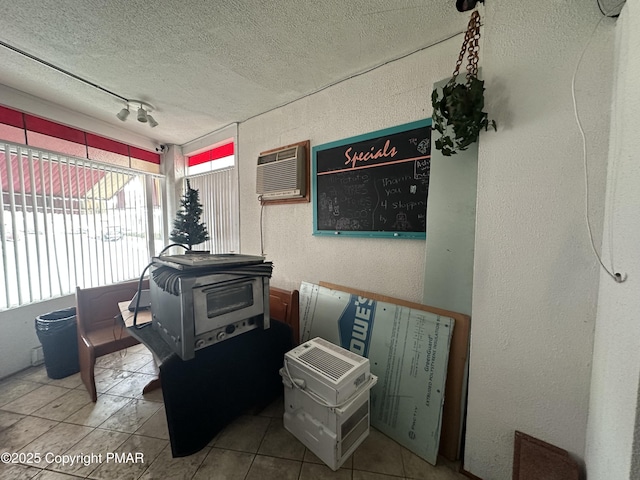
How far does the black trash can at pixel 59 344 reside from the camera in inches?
83.2

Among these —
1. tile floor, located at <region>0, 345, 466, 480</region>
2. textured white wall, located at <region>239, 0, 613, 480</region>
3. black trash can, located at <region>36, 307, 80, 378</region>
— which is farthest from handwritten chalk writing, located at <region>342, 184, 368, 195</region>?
black trash can, located at <region>36, 307, 80, 378</region>

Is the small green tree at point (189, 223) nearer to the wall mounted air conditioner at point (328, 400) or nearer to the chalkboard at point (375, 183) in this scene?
the chalkboard at point (375, 183)

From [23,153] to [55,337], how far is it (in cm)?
172

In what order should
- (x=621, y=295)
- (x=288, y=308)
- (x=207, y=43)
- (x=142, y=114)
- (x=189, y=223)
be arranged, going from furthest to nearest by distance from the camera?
1. (x=189, y=223)
2. (x=142, y=114)
3. (x=288, y=308)
4. (x=207, y=43)
5. (x=621, y=295)

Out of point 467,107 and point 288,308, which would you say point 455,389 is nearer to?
point 288,308

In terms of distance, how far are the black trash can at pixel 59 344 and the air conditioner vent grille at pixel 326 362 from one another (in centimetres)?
227

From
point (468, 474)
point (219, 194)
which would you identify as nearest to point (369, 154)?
point (468, 474)

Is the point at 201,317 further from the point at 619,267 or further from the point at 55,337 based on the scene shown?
the point at 55,337

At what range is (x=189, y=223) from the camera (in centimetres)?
302

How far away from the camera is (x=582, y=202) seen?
39.6 inches

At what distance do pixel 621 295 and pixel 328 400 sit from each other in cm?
125

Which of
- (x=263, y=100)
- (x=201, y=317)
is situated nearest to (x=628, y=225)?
(x=201, y=317)

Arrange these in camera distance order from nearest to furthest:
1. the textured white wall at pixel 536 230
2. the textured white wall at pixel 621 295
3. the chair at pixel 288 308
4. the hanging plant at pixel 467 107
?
the textured white wall at pixel 621 295 < the textured white wall at pixel 536 230 < the hanging plant at pixel 467 107 < the chair at pixel 288 308

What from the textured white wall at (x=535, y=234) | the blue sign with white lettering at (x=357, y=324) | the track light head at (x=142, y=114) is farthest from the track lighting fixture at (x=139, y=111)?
the textured white wall at (x=535, y=234)
